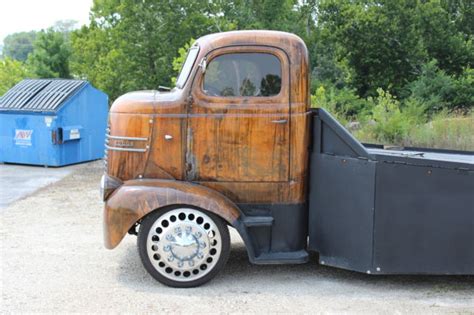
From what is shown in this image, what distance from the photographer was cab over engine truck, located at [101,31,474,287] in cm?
508

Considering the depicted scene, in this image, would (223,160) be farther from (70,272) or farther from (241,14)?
(241,14)

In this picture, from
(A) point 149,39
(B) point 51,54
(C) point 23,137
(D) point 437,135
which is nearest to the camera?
(D) point 437,135

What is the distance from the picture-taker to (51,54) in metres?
28.8

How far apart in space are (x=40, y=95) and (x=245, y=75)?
9.30 meters

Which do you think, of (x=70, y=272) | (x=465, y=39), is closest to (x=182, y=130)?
(x=70, y=272)

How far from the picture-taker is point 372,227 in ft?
16.8

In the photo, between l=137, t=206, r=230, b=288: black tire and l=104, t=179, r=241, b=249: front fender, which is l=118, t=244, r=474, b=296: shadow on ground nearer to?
l=137, t=206, r=230, b=288: black tire

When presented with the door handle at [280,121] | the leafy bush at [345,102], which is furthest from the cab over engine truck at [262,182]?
the leafy bush at [345,102]

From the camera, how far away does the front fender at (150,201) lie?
5160 millimetres

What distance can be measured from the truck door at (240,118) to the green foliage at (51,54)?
77.8 ft

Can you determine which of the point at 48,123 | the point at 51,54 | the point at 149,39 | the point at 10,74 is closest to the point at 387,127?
the point at 48,123

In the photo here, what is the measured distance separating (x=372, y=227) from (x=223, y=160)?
57.7 inches

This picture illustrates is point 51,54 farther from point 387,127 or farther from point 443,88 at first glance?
point 387,127

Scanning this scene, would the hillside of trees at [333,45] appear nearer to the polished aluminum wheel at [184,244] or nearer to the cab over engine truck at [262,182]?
the cab over engine truck at [262,182]
